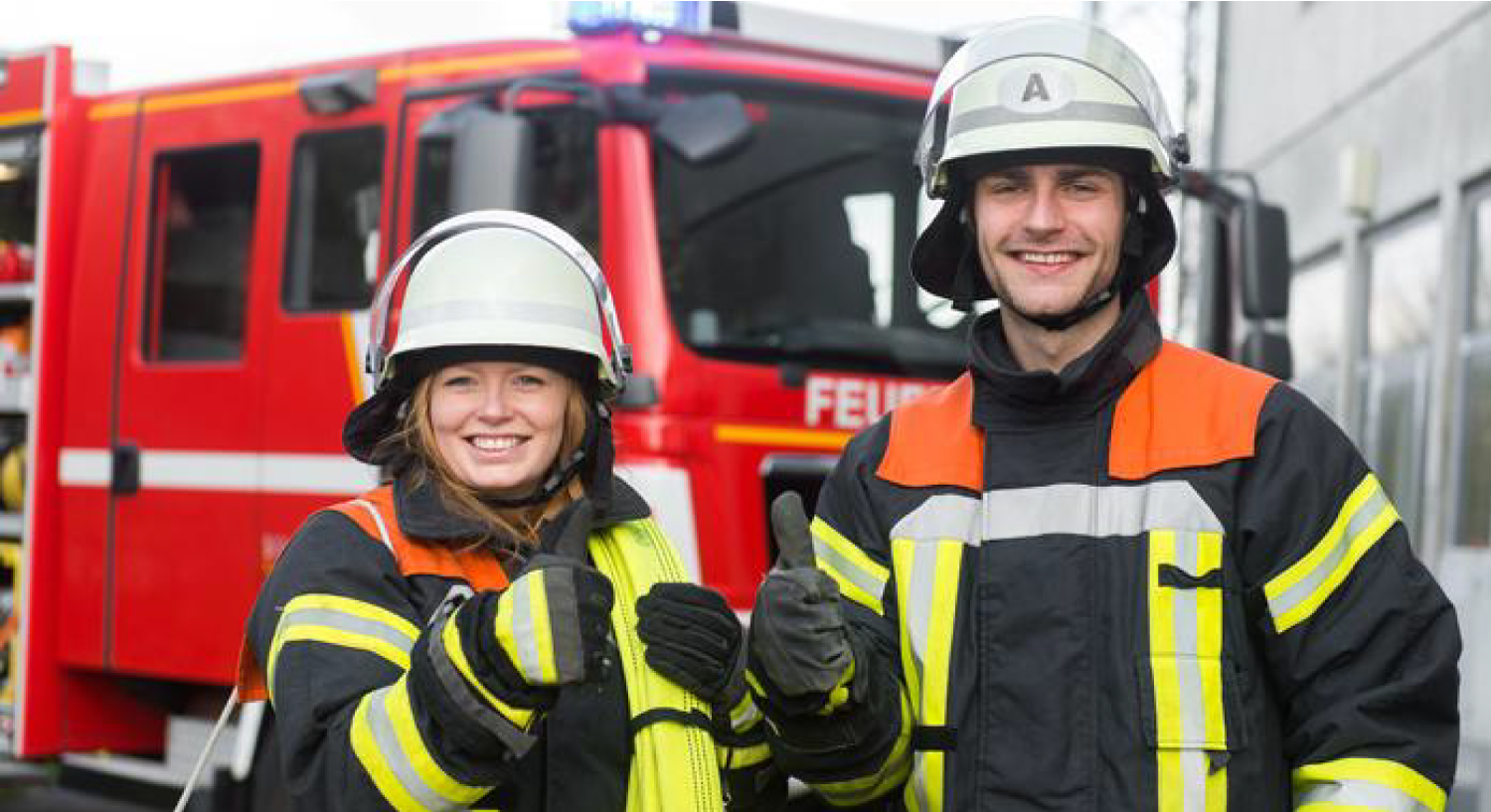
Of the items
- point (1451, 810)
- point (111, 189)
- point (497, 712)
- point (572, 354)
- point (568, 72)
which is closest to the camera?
point (497, 712)

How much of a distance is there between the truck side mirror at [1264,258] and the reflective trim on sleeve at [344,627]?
404 centimetres

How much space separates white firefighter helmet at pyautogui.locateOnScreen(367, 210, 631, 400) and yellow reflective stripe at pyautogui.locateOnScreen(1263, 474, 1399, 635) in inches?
38.1

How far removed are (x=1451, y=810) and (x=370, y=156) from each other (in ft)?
10.8

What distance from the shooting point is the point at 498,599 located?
2.35m

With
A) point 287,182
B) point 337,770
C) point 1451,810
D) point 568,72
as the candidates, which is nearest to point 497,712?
point 337,770

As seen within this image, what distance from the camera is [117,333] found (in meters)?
6.21

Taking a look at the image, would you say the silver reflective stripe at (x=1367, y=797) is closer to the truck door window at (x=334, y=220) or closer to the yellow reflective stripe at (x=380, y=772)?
the yellow reflective stripe at (x=380, y=772)

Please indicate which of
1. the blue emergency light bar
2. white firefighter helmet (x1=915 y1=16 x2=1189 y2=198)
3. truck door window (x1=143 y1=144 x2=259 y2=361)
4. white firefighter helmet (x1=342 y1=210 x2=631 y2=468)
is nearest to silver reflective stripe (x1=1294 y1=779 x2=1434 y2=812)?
white firefighter helmet (x1=915 y1=16 x2=1189 y2=198)

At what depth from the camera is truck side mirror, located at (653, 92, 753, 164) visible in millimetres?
5457

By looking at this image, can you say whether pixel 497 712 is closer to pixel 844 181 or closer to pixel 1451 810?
pixel 1451 810

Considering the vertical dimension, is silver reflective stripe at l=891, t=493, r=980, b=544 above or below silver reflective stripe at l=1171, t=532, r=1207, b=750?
above

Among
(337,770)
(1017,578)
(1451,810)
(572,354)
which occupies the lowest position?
(1451,810)

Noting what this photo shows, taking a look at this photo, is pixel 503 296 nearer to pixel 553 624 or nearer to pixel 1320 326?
pixel 553 624

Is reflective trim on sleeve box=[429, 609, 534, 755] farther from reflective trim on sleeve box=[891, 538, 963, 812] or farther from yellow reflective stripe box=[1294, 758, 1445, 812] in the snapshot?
yellow reflective stripe box=[1294, 758, 1445, 812]
